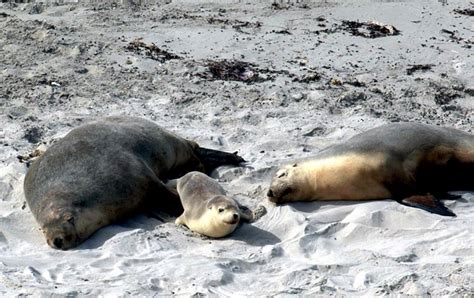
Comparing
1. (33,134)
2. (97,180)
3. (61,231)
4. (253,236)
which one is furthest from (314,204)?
(33,134)

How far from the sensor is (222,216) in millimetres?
5184

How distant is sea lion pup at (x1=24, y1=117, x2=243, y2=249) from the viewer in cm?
537

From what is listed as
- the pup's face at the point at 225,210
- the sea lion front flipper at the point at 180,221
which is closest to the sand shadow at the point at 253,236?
the pup's face at the point at 225,210

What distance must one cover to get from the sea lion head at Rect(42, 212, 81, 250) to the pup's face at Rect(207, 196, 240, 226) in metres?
0.86

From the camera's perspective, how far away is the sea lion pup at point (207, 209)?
→ 17.1 ft

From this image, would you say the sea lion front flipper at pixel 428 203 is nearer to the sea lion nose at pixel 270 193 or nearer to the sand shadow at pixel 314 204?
the sand shadow at pixel 314 204

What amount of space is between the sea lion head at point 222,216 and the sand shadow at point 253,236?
0.08m

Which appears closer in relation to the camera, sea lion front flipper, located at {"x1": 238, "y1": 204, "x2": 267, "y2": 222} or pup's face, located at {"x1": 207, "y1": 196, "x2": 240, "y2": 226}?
pup's face, located at {"x1": 207, "y1": 196, "x2": 240, "y2": 226}

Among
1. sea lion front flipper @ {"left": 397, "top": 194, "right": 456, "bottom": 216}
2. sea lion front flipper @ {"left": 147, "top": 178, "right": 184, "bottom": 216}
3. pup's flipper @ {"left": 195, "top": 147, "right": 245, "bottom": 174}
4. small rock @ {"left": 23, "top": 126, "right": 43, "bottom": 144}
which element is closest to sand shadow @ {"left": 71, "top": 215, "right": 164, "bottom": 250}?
sea lion front flipper @ {"left": 147, "top": 178, "right": 184, "bottom": 216}

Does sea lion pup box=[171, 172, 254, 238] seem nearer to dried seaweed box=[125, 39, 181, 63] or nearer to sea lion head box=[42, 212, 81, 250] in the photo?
sea lion head box=[42, 212, 81, 250]

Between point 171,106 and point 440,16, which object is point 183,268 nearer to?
point 171,106

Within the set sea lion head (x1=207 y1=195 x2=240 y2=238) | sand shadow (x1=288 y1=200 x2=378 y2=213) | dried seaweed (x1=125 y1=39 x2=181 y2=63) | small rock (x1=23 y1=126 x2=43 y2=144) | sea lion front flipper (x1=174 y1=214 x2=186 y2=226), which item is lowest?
dried seaweed (x1=125 y1=39 x2=181 y2=63)

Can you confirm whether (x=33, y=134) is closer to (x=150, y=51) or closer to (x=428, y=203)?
(x=150, y=51)

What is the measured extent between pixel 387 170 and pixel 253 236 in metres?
1.18
